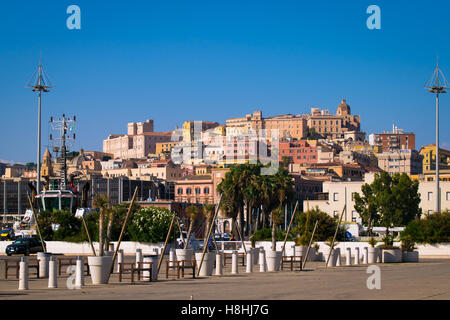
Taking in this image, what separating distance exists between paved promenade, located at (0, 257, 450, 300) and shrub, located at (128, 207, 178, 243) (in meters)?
30.3

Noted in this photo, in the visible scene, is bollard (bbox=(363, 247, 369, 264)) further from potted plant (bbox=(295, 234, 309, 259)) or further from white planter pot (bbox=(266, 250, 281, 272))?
white planter pot (bbox=(266, 250, 281, 272))

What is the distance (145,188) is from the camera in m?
177

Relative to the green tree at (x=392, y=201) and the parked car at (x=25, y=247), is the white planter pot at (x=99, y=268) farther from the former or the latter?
the green tree at (x=392, y=201)

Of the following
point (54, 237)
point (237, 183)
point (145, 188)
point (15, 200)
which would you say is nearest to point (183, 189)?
point (145, 188)

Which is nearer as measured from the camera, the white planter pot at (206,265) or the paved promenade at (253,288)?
the paved promenade at (253,288)

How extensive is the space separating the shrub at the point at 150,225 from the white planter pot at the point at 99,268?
3626cm

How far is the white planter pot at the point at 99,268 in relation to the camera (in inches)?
1018

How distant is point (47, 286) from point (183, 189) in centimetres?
13701

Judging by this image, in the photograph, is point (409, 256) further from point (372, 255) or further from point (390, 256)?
point (372, 255)

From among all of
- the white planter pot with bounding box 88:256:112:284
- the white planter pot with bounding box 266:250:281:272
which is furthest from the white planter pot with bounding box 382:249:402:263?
the white planter pot with bounding box 88:256:112:284

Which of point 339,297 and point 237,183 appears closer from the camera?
point 339,297

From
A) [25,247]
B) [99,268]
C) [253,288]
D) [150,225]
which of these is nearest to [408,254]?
[150,225]

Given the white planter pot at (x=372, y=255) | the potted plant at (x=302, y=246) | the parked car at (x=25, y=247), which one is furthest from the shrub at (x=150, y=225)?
the white planter pot at (x=372, y=255)
